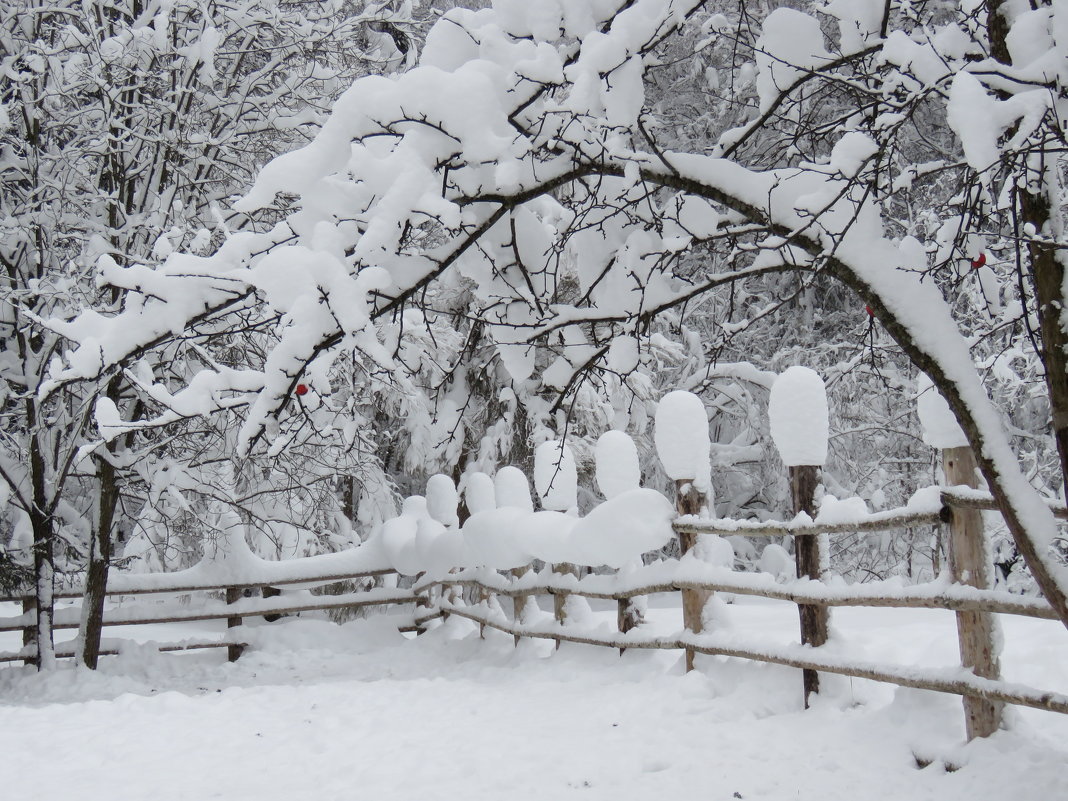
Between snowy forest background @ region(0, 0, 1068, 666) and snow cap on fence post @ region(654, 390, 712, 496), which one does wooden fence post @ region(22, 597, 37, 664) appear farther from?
snow cap on fence post @ region(654, 390, 712, 496)

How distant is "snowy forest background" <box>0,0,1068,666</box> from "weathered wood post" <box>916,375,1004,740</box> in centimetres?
56

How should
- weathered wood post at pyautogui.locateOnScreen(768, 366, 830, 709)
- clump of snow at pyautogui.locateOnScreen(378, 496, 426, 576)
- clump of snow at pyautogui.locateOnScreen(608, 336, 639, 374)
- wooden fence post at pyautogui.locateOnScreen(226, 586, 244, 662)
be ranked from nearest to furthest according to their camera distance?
clump of snow at pyautogui.locateOnScreen(608, 336, 639, 374), weathered wood post at pyautogui.locateOnScreen(768, 366, 830, 709), wooden fence post at pyautogui.locateOnScreen(226, 586, 244, 662), clump of snow at pyautogui.locateOnScreen(378, 496, 426, 576)

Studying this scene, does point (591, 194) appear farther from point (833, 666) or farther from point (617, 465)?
point (617, 465)

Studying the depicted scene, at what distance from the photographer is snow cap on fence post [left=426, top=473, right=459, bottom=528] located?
382 inches

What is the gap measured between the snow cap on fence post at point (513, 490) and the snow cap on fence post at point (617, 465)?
4.26 feet

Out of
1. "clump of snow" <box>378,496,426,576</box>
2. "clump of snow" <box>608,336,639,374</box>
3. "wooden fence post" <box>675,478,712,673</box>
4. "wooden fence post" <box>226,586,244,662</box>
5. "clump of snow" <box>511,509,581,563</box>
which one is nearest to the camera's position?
"clump of snow" <box>608,336,639,374</box>

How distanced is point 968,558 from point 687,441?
7.03ft

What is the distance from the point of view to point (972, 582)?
13.5 feet

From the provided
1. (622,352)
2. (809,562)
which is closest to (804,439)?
(809,562)

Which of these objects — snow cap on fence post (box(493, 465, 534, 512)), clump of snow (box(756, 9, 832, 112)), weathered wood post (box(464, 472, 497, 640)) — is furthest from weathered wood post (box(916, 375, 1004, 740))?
weathered wood post (box(464, 472, 497, 640))

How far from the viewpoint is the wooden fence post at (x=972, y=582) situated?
13.1 feet

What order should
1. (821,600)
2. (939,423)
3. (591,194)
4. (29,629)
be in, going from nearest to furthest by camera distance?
1. (591,194)
2. (939,423)
3. (821,600)
4. (29,629)

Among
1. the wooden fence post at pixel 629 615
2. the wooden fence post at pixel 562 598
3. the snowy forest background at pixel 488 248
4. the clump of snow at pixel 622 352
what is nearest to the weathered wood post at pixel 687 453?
the wooden fence post at pixel 629 615

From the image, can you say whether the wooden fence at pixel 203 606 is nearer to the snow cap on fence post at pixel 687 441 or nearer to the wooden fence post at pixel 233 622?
the wooden fence post at pixel 233 622
